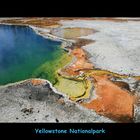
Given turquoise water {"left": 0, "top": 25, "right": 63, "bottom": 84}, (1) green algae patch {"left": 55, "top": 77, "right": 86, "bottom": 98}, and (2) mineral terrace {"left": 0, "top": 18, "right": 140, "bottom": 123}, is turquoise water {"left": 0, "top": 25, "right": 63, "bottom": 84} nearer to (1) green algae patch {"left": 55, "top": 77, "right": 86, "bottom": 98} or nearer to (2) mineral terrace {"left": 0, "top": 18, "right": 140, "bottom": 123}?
(2) mineral terrace {"left": 0, "top": 18, "right": 140, "bottom": 123}

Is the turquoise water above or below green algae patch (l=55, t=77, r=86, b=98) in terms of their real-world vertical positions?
above

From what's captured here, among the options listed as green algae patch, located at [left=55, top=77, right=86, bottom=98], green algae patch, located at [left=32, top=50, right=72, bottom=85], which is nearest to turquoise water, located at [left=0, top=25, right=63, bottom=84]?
green algae patch, located at [left=32, top=50, right=72, bottom=85]

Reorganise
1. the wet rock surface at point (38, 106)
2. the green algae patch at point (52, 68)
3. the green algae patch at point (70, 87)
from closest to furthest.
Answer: the wet rock surface at point (38, 106) < the green algae patch at point (70, 87) < the green algae patch at point (52, 68)

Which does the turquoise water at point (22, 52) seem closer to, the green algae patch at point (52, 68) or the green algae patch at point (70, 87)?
the green algae patch at point (52, 68)

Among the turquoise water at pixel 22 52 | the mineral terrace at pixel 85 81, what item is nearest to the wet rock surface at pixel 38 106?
the mineral terrace at pixel 85 81

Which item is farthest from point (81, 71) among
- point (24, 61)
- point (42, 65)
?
point (24, 61)

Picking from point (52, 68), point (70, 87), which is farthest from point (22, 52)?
point (70, 87)

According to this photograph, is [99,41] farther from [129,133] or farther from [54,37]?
[129,133]
